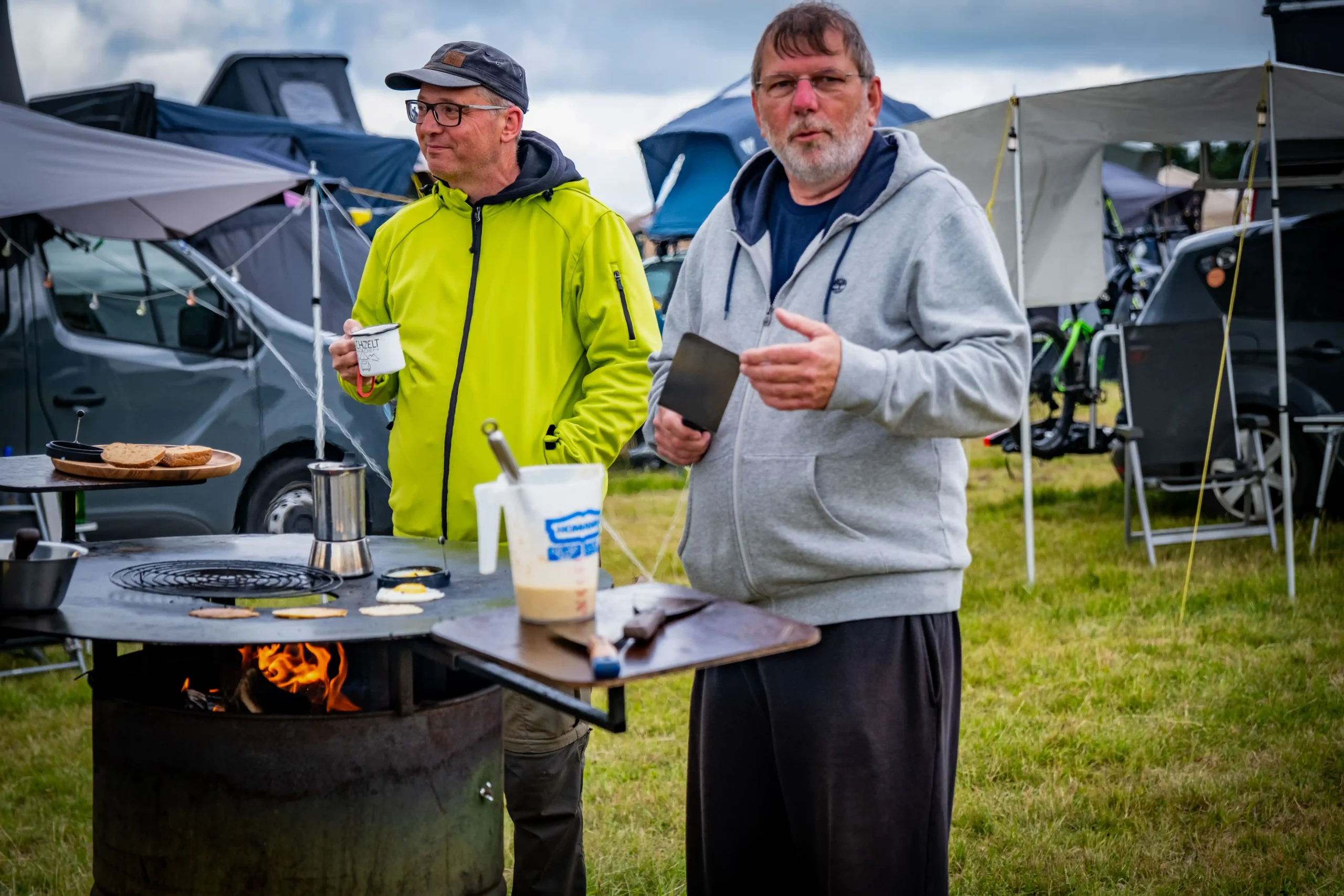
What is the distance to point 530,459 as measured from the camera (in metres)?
2.94

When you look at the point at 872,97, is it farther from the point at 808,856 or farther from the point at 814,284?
the point at 808,856

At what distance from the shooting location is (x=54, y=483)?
8.84 ft

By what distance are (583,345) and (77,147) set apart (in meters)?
4.14

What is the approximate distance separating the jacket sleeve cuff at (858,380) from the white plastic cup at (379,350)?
121 cm

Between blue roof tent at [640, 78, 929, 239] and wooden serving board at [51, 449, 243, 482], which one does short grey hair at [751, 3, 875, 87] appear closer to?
wooden serving board at [51, 449, 243, 482]

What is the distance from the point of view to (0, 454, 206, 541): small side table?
264cm

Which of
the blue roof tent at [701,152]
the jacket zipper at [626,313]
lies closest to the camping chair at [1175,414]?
the blue roof tent at [701,152]

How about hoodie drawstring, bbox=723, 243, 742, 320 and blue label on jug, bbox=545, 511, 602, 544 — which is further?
hoodie drawstring, bbox=723, 243, 742, 320

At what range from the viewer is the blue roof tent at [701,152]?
10.8 metres

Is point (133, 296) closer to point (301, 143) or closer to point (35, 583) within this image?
point (35, 583)

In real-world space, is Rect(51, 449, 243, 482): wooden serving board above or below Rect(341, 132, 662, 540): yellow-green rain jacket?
below

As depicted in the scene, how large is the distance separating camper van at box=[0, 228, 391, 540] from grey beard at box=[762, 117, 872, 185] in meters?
4.03

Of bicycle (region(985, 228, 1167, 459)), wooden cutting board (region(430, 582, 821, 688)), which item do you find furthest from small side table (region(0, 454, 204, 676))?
bicycle (region(985, 228, 1167, 459))

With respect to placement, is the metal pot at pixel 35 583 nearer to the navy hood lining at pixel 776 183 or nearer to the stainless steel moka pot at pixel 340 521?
the stainless steel moka pot at pixel 340 521
